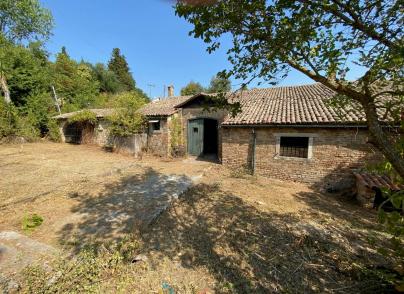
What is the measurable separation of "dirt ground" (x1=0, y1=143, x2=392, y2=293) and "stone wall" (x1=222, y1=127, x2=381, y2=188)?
2.91 feet

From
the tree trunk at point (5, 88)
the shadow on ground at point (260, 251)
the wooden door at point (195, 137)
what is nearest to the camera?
the shadow on ground at point (260, 251)

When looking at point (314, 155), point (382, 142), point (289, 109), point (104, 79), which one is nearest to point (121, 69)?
point (104, 79)

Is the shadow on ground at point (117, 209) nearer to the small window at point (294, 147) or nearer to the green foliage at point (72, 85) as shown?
the small window at point (294, 147)

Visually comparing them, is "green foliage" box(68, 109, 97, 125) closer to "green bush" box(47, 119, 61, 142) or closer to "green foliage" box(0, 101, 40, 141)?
"green bush" box(47, 119, 61, 142)

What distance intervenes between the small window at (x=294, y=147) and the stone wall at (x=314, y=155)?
9.3 inches

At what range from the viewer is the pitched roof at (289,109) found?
8.57 meters

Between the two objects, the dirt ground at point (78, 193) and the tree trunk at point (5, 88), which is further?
the tree trunk at point (5, 88)

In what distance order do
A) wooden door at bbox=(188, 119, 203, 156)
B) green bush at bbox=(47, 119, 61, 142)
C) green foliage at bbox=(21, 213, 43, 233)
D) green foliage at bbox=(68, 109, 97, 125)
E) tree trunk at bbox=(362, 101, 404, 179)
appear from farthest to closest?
green bush at bbox=(47, 119, 61, 142), green foliage at bbox=(68, 109, 97, 125), wooden door at bbox=(188, 119, 203, 156), green foliage at bbox=(21, 213, 43, 233), tree trunk at bbox=(362, 101, 404, 179)

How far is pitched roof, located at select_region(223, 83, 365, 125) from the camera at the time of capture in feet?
28.1

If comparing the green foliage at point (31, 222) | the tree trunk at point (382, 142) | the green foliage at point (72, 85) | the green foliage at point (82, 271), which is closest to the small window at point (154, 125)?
the green foliage at point (31, 222)

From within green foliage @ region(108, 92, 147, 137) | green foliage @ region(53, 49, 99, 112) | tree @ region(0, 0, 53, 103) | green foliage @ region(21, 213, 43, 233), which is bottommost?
green foliage @ region(21, 213, 43, 233)

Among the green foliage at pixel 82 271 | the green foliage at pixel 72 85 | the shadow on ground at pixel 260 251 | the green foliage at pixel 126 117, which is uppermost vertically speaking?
the green foliage at pixel 72 85

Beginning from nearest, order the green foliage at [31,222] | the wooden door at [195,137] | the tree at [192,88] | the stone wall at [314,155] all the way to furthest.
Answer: the green foliage at [31,222] → the stone wall at [314,155] → the wooden door at [195,137] → the tree at [192,88]

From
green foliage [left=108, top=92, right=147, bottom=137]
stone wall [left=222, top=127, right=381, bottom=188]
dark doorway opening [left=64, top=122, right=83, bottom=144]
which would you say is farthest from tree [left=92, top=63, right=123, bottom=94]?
stone wall [left=222, top=127, right=381, bottom=188]
